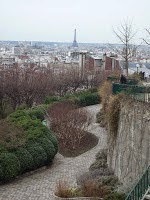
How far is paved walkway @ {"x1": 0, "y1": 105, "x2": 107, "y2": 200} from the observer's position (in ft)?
58.7

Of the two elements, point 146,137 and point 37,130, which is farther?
point 37,130

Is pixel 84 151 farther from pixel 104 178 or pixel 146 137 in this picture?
pixel 146 137

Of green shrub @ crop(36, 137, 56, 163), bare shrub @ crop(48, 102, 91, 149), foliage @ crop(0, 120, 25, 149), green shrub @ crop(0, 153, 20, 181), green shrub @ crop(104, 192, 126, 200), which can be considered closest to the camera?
green shrub @ crop(104, 192, 126, 200)

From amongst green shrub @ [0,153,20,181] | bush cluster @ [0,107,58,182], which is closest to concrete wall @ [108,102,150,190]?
bush cluster @ [0,107,58,182]

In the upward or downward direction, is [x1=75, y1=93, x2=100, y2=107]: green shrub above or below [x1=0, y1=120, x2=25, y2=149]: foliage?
below

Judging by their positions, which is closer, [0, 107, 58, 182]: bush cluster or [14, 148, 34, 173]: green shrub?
[0, 107, 58, 182]: bush cluster

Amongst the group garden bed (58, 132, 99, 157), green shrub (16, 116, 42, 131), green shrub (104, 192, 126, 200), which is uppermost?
green shrub (16, 116, 42, 131)

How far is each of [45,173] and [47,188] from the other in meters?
2.77

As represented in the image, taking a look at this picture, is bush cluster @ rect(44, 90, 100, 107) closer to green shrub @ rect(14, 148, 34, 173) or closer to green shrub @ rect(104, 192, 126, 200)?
green shrub @ rect(14, 148, 34, 173)

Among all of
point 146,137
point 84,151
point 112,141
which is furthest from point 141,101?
point 84,151

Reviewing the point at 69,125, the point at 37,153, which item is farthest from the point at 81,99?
the point at 37,153

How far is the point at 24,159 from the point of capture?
20438mm

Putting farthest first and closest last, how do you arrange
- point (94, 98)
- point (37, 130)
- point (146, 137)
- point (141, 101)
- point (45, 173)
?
1. point (94, 98)
2. point (37, 130)
3. point (45, 173)
4. point (141, 101)
5. point (146, 137)

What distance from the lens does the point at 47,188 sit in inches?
742
